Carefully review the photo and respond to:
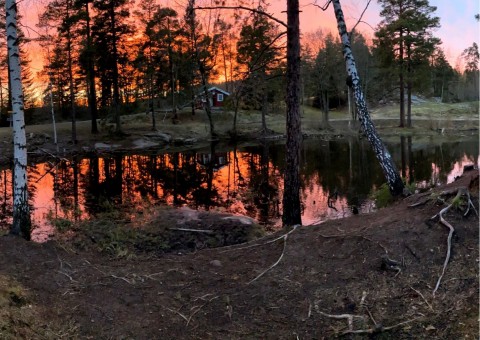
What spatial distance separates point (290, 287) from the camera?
6.36 m

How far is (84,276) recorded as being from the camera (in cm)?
712

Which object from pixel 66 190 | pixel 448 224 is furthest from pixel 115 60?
pixel 448 224

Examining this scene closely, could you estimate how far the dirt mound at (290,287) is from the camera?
531cm

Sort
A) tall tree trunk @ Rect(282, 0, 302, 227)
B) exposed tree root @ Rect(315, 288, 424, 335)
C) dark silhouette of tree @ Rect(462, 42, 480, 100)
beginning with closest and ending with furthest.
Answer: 1. exposed tree root @ Rect(315, 288, 424, 335)
2. tall tree trunk @ Rect(282, 0, 302, 227)
3. dark silhouette of tree @ Rect(462, 42, 480, 100)

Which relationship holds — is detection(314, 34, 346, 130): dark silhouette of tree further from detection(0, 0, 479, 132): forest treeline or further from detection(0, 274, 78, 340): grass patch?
detection(0, 274, 78, 340): grass patch

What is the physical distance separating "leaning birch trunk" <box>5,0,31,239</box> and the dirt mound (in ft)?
4.00

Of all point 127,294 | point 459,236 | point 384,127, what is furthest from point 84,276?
point 384,127

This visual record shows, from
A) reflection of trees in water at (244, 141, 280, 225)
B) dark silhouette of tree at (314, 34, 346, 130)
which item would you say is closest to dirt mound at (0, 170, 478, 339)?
reflection of trees in water at (244, 141, 280, 225)

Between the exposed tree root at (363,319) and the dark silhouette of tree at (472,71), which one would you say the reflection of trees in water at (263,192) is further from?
the dark silhouette of tree at (472,71)

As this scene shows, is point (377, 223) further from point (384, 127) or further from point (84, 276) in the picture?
point (384, 127)

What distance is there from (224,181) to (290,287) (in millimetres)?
16189

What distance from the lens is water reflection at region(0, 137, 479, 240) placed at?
A: 1556 cm

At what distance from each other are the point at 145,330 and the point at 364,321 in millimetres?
2744

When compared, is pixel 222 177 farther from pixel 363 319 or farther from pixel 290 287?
pixel 363 319
